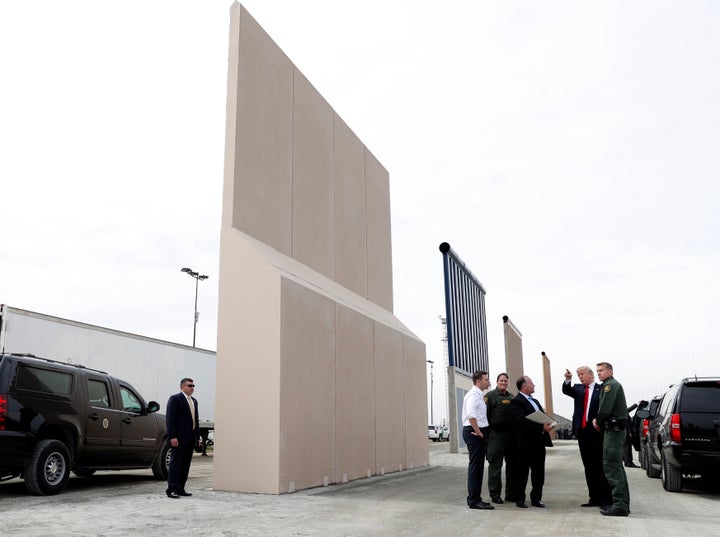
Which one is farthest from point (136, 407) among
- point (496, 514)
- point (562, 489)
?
point (562, 489)

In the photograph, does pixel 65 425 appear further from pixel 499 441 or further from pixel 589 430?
pixel 589 430

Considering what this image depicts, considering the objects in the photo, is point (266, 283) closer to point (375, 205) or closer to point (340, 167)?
point (340, 167)

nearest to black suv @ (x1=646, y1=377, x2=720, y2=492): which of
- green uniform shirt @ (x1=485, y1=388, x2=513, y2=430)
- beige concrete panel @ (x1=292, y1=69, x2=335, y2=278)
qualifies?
green uniform shirt @ (x1=485, y1=388, x2=513, y2=430)

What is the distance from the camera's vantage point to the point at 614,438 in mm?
7828

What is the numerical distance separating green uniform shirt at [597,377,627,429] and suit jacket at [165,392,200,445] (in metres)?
5.50

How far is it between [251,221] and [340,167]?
497 centimetres

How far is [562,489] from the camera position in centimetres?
1091

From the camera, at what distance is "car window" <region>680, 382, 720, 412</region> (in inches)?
393

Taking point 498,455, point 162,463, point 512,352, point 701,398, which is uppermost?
point 512,352

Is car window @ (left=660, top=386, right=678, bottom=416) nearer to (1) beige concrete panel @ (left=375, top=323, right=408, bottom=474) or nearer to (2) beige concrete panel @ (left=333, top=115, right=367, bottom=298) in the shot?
(1) beige concrete panel @ (left=375, top=323, right=408, bottom=474)

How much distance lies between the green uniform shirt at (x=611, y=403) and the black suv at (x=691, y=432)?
8.82 feet

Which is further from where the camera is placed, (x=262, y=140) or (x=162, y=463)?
(x=162, y=463)

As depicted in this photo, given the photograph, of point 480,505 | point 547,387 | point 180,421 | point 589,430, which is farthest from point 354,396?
point 547,387

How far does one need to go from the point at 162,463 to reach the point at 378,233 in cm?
874
